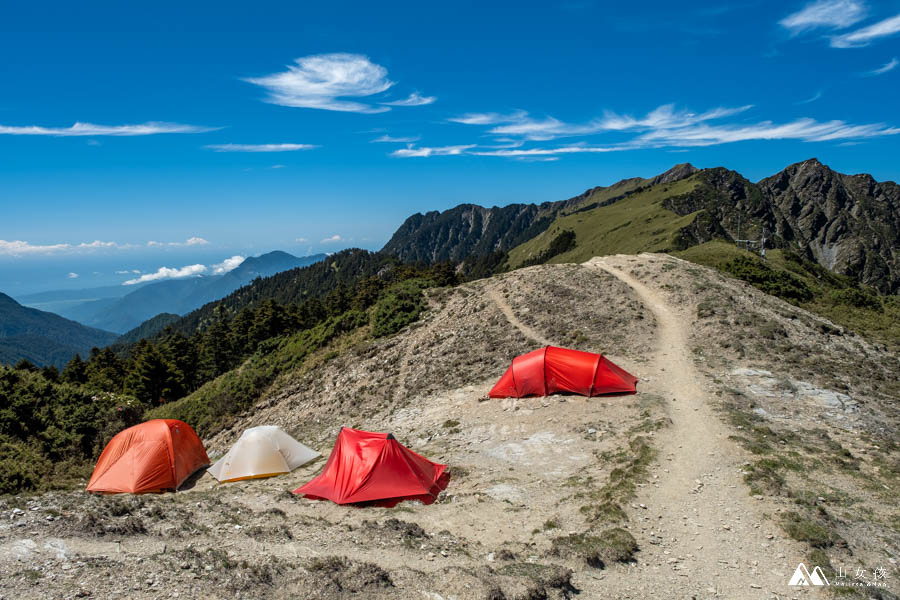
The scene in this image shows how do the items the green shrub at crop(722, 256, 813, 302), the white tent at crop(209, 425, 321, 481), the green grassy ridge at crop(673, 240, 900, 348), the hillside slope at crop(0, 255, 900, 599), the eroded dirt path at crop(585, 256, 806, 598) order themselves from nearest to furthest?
the hillside slope at crop(0, 255, 900, 599) → the eroded dirt path at crop(585, 256, 806, 598) → the white tent at crop(209, 425, 321, 481) → the green grassy ridge at crop(673, 240, 900, 348) → the green shrub at crop(722, 256, 813, 302)

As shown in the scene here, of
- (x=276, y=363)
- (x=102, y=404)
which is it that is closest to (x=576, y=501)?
(x=102, y=404)

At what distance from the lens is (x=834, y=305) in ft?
150

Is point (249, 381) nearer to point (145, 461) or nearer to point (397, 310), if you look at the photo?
point (397, 310)

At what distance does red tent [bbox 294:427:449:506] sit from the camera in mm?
13805

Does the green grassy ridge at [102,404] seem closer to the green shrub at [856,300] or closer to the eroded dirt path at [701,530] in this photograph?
the eroded dirt path at [701,530]

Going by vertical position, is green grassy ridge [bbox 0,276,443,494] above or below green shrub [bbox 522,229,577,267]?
below

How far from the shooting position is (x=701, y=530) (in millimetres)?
10844

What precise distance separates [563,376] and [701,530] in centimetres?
1077

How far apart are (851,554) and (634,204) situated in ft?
619

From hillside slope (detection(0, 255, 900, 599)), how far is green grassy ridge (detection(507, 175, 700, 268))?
80.2 metres

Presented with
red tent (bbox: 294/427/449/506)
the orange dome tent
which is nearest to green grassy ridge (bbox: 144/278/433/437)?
the orange dome tent

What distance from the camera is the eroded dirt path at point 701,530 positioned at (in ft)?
29.4

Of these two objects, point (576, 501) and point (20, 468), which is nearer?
point (576, 501)

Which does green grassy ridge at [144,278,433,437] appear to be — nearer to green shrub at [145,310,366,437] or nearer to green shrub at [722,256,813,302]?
green shrub at [145,310,366,437]
